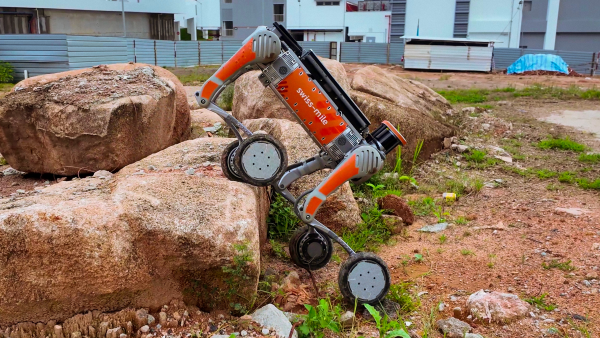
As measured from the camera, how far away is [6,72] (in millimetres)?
18766

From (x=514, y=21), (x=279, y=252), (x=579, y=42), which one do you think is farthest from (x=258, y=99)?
(x=579, y=42)

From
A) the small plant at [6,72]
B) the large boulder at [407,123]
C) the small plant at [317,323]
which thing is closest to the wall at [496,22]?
the small plant at [6,72]

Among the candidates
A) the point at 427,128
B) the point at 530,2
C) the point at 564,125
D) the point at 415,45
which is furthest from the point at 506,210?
the point at 530,2

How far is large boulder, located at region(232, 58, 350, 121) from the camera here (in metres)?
7.76

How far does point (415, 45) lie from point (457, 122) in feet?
55.8

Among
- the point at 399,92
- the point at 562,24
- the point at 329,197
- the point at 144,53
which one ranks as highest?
the point at 562,24

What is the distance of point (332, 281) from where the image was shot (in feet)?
14.9

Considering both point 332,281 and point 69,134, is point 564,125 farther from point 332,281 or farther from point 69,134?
A: point 69,134

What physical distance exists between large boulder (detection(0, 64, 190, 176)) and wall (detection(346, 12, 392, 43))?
94.4ft

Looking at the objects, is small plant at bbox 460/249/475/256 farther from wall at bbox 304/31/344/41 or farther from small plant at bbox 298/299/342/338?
wall at bbox 304/31/344/41

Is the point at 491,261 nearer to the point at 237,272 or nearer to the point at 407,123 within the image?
the point at 237,272

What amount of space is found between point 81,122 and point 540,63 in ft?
75.8

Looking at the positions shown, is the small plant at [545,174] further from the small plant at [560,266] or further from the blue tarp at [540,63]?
the blue tarp at [540,63]

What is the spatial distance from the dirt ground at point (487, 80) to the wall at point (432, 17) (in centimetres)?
680
